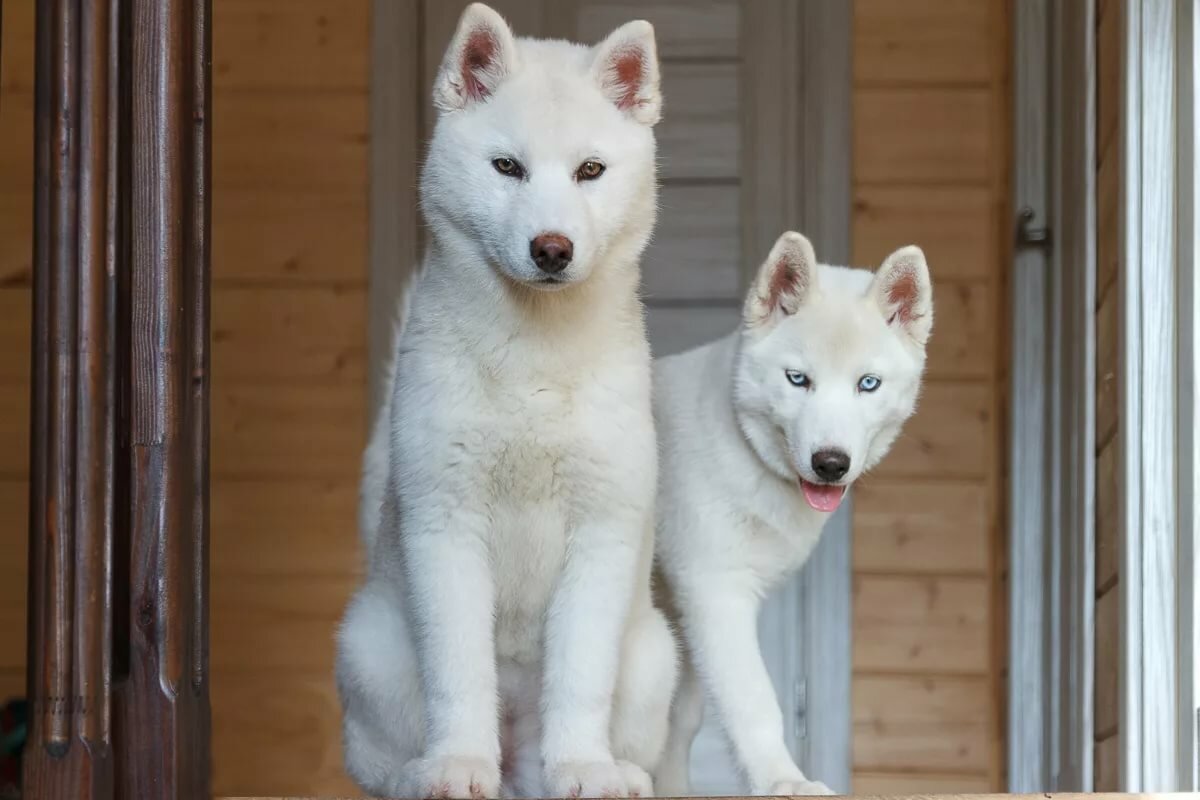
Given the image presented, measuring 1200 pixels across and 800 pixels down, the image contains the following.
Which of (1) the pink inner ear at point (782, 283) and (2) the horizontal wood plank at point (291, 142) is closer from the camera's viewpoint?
(1) the pink inner ear at point (782, 283)

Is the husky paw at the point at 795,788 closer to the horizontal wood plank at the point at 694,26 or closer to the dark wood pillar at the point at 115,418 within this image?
the dark wood pillar at the point at 115,418

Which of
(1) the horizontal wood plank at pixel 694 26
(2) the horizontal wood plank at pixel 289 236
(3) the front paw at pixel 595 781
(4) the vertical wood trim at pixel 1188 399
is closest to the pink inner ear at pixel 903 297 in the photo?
(4) the vertical wood trim at pixel 1188 399

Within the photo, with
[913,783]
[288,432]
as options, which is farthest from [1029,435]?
[288,432]

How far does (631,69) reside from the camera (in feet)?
7.14

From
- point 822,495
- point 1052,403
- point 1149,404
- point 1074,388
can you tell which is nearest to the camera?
point 822,495

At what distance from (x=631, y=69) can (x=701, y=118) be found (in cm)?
142

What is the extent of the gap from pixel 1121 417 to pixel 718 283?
1.08 m

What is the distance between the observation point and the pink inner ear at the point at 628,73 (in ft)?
7.11

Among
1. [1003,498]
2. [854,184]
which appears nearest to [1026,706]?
[1003,498]

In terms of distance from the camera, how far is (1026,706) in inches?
135

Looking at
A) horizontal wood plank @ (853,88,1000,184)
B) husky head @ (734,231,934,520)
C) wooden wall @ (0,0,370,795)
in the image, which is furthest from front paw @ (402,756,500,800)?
horizontal wood plank @ (853,88,1000,184)

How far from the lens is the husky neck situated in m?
2.18

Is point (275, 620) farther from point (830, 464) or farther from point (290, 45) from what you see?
point (830, 464)

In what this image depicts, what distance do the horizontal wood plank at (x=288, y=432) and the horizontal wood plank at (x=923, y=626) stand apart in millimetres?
1160
